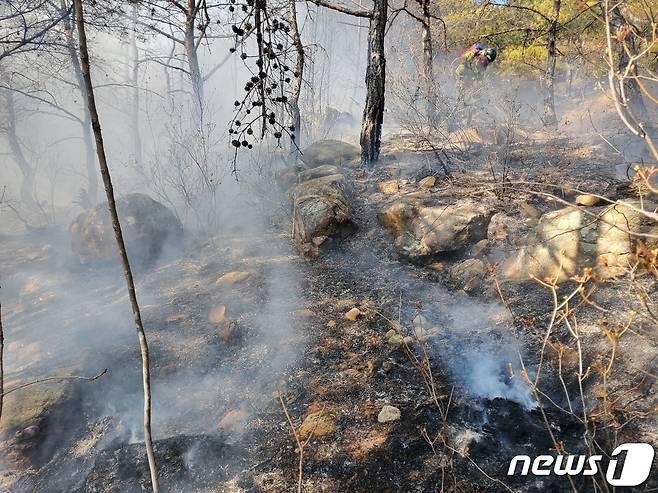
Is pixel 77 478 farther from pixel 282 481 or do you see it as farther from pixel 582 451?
pixel 582 451

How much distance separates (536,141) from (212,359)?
8.78m

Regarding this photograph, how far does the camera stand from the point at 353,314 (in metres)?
4.70

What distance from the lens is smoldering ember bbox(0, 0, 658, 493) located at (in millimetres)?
2441

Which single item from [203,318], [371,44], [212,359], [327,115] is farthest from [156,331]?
[327,115]

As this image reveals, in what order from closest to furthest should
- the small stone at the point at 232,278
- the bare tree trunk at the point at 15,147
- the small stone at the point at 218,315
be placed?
Answer: the small stone at the point at 218,315
the small stone at the point at 232,278
the bare tree trunk at the point at 15,147

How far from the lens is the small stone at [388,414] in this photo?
3209 mm

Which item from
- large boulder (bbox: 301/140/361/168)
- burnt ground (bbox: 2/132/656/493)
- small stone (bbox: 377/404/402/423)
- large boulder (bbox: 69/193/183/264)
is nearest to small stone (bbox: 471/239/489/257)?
burnt ground (bbox: 2/132/656/493)

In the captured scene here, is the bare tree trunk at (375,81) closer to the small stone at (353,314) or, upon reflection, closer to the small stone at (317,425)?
the small stone at (353,314)

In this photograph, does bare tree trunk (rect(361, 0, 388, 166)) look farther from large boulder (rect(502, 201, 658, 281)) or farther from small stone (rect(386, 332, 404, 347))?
small stone (rect(386, 332, 404, 347))

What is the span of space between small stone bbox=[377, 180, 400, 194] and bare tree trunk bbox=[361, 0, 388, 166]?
3.01ft

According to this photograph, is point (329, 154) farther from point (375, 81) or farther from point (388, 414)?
point (388, 414)

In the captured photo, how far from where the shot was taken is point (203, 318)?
5.28m

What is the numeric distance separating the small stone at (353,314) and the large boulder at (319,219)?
1652mm

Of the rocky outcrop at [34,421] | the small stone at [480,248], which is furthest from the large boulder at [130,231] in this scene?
the small stone at [480,248]
